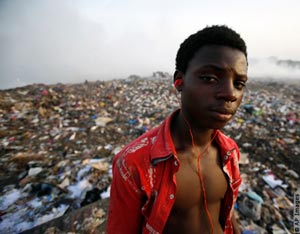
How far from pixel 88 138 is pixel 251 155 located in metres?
3.39

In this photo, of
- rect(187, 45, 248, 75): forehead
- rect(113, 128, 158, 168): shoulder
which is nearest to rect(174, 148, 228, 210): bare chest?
rect(113, 128, 158, 168): shoulder

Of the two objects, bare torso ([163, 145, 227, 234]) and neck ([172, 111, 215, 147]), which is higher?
neck ([172, 111, 215, 147])

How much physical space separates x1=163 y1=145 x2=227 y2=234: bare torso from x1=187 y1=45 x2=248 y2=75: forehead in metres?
0.52

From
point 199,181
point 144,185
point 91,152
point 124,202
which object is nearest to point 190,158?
point 199,181

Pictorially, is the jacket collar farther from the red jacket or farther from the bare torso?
the bare torso

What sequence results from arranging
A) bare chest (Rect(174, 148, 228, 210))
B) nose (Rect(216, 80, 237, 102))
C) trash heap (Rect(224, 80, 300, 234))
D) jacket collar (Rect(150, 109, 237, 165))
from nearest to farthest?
nose (Rect(216, 80, 237, 102))
jacket collar (Rect(150, 109, 237, 165))
bare chest (Rect(174, 148, 228, 210))
trash heap (Rect(224, 80, 300, 234))

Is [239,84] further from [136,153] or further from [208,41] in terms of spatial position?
[136,153]

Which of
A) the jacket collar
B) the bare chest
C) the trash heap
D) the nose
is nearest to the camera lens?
the nose

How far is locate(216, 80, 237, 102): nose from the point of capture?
86 centimetres

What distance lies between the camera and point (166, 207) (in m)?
1.01

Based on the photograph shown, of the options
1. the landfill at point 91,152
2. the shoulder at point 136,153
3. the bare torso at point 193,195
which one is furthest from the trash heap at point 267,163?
the shoulder at point 136,153

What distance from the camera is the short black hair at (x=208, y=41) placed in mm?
926

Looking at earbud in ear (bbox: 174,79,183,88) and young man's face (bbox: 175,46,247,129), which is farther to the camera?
earbud in ear (bbox: 174,79,183,88)

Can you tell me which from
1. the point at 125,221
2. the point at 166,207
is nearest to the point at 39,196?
the point at 125,221
